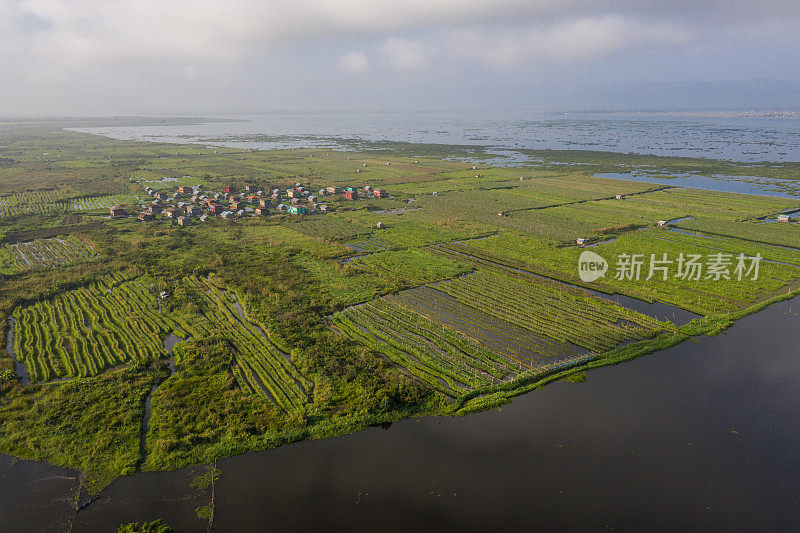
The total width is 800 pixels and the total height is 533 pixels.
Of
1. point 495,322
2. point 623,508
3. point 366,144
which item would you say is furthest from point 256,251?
point 366,144

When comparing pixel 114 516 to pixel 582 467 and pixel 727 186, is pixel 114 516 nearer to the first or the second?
pixel 582 467

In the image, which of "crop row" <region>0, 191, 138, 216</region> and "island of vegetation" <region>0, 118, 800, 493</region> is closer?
"island of vegetation" <region>0, 118, 800, 493</region>

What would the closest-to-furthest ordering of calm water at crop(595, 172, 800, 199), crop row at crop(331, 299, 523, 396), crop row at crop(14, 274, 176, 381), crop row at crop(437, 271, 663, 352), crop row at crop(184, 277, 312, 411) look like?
1. crop row at crop(184, 277, 312, 411)
2. crop row at crop(331, 299, 523, 396)
3. crop row at crop(14, 274, 176, 381)
4. crop row at crop(437, 271, 663, 352)
5. calm water at crop(595, 172, 800, 199)

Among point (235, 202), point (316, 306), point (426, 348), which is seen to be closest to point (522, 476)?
point (426, 348)

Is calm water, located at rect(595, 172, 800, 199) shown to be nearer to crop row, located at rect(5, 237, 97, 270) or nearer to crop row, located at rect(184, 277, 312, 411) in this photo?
crop row, located at rect(184, 277, 312, 411)

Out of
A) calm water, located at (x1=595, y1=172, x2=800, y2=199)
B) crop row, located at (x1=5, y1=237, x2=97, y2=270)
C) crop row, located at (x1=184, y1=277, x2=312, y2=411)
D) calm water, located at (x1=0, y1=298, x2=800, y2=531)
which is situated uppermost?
calm water, located at (x1=595, y1=172, x2=800, y2=199)

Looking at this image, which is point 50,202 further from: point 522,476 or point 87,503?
point 522,476

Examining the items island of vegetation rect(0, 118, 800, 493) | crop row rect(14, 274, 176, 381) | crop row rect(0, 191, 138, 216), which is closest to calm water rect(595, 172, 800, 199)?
island of vegetation rect(0, 118, 800, 493)
